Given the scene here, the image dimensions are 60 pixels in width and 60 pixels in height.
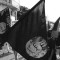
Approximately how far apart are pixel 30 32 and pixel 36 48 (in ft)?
0.88

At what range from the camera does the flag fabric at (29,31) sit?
2.93 m

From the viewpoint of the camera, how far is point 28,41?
2.98m

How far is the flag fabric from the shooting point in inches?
115

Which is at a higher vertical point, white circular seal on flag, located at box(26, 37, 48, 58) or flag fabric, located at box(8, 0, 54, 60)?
flag fabric, located at box(8, 0, 54, 60)

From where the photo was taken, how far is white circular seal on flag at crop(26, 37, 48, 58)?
9.75 feet

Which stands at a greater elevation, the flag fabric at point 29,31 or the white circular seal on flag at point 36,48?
the flag fabric at point 29,31

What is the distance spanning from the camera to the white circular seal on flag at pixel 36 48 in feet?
9.75

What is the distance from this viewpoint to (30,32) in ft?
9.77

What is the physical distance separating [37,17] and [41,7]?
0.55 ft

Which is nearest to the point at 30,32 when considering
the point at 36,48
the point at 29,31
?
the point at 29,31

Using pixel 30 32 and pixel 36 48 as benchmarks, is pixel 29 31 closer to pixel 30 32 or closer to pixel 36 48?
pixel 30 32

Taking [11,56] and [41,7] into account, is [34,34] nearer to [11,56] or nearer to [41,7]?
[41,7]

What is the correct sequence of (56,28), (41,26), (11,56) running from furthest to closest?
(11,56) < (56,28) < (41,26)

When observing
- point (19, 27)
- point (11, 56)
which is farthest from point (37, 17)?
point (11, 56)
